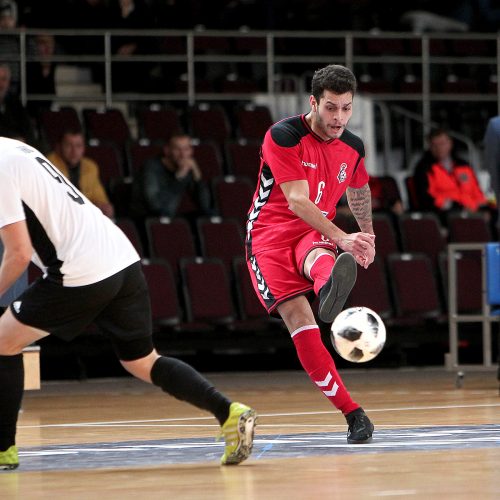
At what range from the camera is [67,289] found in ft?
17.4

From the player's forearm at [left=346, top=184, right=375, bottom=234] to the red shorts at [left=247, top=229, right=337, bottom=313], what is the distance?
34cm

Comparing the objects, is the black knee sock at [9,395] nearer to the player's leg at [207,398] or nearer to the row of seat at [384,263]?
the player's leg at [207,398]

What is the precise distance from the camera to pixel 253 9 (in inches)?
675

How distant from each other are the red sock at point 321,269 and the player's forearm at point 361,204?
542 mm

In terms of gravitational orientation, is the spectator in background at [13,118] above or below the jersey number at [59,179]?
above

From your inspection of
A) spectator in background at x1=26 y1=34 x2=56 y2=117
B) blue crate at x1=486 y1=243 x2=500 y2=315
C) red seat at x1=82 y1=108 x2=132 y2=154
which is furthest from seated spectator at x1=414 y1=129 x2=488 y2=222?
spectator in background at x1=26 y1=34 x2=56 y2=117

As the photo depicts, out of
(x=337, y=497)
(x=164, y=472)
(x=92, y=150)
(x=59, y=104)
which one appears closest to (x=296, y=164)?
(x=164, y=472)

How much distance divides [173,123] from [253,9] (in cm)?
386

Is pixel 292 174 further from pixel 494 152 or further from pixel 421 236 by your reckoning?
pixel 421 236

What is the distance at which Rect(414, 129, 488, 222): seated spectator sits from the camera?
13.6m

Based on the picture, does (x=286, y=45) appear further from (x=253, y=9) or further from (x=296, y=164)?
(x=296, y=164)

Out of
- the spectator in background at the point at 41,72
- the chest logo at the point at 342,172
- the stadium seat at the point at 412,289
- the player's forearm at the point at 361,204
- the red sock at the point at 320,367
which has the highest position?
the spectator in background at the point at 41,72

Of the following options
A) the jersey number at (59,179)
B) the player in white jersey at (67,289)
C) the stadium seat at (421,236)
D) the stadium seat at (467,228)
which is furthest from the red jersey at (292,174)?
the stadium seat at (467,228)

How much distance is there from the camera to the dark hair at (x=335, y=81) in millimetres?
6285
